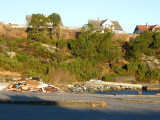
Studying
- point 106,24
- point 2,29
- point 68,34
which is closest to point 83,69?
point 68,34

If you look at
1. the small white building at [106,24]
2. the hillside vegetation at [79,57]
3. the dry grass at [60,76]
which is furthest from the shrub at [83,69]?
the small white building at [106,24]

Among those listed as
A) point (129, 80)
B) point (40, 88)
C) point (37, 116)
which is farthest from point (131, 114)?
point (129, 80)

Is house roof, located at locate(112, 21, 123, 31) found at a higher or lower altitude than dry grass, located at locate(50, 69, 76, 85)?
higher

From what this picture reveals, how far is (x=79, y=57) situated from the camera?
41062mm

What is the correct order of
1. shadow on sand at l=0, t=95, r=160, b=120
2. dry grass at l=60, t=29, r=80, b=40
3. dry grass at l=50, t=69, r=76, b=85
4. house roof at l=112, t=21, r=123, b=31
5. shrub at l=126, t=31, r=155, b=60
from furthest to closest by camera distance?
1. house roof at l=112, t=21, r=123, b=31
2. dry grass at l=60, t=29, r=80, b=40
3. shrub at l=126, t=31, r=155, b=60
4. dry grass at l=50, t=69, r=76, b=85
5. shadow on sand at l=0, t=95, r=160, b=120

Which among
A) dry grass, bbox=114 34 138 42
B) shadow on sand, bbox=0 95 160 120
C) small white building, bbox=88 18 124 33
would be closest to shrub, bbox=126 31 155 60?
dry grass, bbox=114 34 138 42

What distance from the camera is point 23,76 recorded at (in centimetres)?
3244

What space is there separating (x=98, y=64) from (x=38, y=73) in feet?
36.1

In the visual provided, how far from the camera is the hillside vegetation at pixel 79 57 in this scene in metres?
34.4

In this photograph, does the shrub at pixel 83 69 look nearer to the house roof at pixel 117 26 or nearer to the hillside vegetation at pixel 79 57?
the hillside vegetation at pixel 79 57

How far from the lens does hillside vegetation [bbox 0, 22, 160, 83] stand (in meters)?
34.4

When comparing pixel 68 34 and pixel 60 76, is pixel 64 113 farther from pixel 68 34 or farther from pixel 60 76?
pixel 68 34

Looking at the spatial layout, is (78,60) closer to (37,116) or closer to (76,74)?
(76,74)

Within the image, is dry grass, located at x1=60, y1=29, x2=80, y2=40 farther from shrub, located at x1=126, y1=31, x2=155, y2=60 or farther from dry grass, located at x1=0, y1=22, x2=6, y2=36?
shrub, located at x1=126, y1=31, x2=155, y2=60
